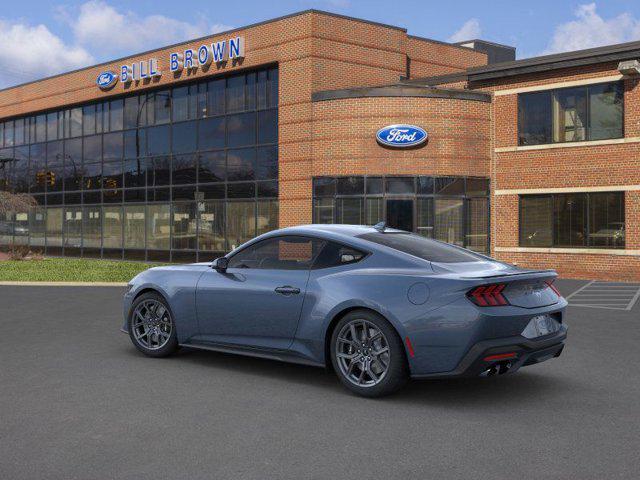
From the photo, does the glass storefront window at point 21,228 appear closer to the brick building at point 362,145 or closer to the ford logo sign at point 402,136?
the brick building at point 362,145

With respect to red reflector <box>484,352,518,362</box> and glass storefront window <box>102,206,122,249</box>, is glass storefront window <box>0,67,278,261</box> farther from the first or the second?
red reflector <box>484,352,518,362</box>

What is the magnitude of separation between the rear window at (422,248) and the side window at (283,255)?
0.51m

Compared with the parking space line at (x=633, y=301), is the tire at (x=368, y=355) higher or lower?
higher

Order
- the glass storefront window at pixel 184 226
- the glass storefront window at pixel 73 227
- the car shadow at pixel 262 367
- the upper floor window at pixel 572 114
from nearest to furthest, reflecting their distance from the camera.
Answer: the car shadow at pixel 262 367 → the upper floor window at pixel 572 114 → the glass storefront window at pixel 184 226 → the glass storefront window at pixel 73 227

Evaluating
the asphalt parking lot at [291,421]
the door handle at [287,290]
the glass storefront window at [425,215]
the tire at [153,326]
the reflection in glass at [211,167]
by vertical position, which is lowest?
the asphalt parking lot at [291,421]

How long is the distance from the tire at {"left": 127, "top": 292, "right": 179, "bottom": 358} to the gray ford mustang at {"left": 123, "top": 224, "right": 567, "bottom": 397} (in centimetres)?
10

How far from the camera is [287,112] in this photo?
2612 cm

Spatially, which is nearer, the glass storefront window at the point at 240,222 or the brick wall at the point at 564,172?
the brick wall at the point at 564,172

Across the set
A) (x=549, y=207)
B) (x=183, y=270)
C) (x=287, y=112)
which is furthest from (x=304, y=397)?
(x=287, y=112)

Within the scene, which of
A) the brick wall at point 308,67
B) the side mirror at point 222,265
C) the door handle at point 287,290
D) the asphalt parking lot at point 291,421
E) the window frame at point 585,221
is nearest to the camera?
the asphalt parking lot at point 291,421

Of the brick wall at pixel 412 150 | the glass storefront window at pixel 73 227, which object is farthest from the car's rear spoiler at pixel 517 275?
the glass storefront window at pixel 73 227

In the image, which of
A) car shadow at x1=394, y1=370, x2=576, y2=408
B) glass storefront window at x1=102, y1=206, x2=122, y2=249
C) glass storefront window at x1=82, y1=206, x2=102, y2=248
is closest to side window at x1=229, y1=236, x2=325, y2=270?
car shadow at x1=394, y1=370, x2=576, y2=408

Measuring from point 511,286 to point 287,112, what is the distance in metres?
20.9

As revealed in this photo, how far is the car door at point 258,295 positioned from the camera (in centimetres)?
682
